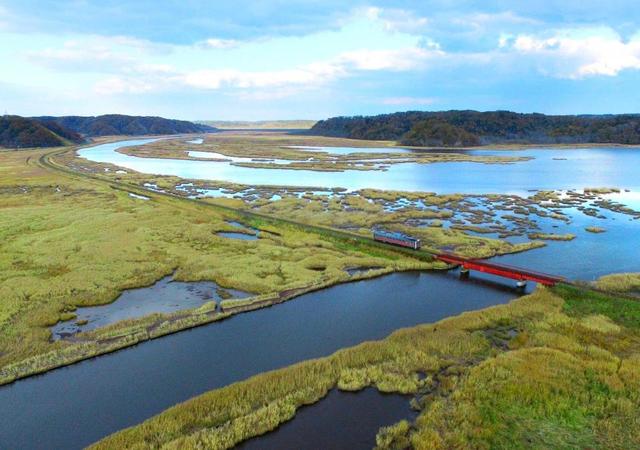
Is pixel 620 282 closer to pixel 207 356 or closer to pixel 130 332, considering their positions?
pixel 207 356

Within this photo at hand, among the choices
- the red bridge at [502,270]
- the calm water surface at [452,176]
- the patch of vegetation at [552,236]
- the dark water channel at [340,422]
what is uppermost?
the calm water surface at [452,176]

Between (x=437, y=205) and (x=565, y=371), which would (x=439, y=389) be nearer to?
(x=565, y=371)

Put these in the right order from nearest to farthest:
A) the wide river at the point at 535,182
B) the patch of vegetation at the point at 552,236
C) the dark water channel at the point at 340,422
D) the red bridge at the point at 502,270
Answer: the dark water channel at the point at 340,422, the red bridge at the point at 502,270, the wide river at the point at 535,182, the patch of vegetation at the point at 552,236

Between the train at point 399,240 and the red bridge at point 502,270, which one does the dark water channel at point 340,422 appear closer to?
the red bridge at point 502,270

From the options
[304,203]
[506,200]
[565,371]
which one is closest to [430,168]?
[506,200]

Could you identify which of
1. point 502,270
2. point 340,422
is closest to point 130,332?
point 340,422

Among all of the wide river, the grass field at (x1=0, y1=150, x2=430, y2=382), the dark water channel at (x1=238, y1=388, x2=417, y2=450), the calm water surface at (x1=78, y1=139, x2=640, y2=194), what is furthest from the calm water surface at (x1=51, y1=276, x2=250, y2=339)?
the calm water surface at (x1=78, y1=139, x2=640, y2=194)

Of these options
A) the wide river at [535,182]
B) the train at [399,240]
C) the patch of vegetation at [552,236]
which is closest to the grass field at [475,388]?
the wide river at [535,182]
